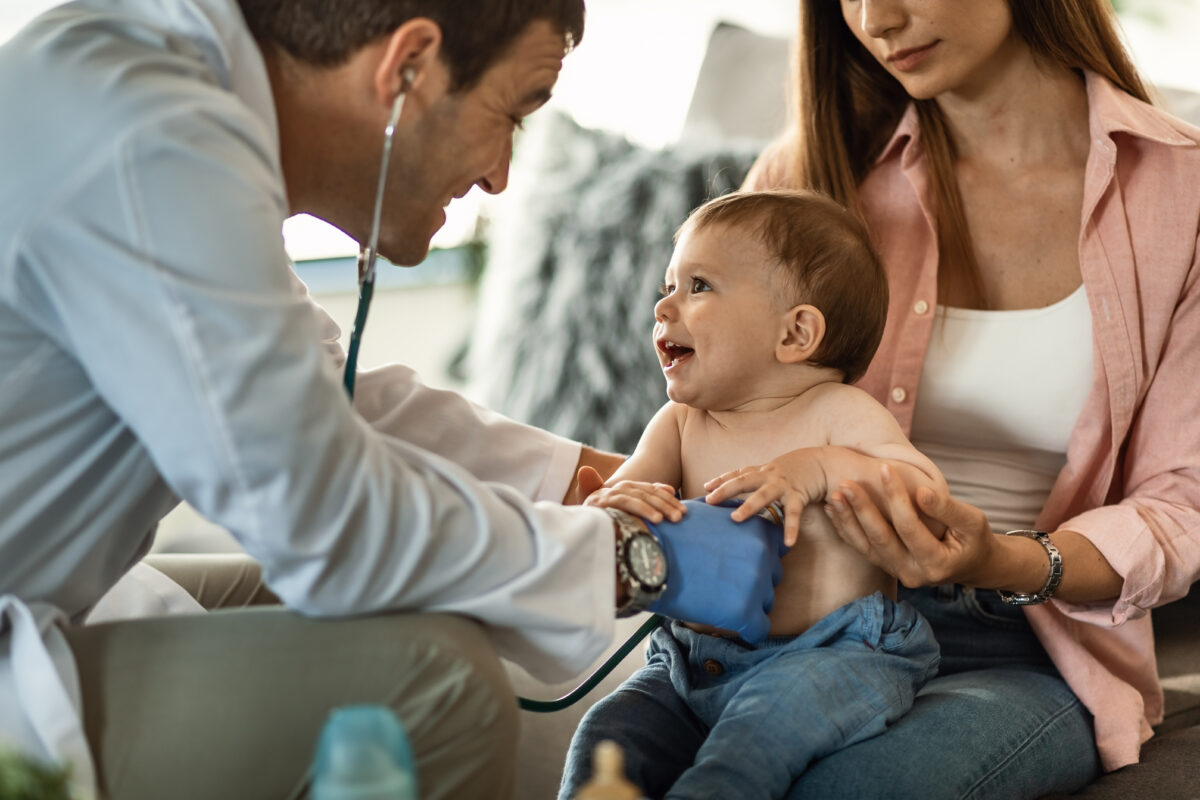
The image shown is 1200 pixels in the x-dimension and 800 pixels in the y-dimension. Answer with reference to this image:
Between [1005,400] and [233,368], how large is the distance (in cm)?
108

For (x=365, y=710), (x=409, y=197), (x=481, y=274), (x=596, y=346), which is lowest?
(x=481, y=274)

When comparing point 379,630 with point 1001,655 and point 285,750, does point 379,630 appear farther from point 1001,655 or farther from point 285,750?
point 1001,655

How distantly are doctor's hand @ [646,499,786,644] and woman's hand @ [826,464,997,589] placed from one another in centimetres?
10

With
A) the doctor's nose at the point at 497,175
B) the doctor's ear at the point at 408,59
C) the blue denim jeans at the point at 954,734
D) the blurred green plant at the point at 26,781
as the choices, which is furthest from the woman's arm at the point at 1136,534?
the blurred green plant at the point at 26,781

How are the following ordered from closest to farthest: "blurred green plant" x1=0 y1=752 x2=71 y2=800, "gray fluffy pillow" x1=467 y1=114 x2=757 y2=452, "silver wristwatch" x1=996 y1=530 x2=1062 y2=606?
"blurred green plant" x1=0 y1=752 x2=71 y2=800 < "silver wristwatch" x1=996 y1=530 x2=1062 y2=606 < "gray fluffy pillow" x1=467 y1=114 x2=757 y2=452

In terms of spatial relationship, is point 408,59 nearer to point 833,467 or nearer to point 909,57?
point 833,467

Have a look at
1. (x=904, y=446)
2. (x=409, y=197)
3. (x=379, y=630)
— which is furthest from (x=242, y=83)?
(x=904, y=446)

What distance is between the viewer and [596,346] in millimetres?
2133

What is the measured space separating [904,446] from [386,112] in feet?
2.14

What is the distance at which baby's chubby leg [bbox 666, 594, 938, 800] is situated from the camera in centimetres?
120

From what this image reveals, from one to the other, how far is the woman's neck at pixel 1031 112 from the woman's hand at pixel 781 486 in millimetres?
662

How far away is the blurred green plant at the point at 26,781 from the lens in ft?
2.12

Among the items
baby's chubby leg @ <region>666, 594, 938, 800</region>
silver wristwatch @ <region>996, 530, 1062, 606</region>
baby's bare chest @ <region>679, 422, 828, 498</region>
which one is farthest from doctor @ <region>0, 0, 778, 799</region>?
silver wristwatch @ <region>996, 530, 1062, 606</region>

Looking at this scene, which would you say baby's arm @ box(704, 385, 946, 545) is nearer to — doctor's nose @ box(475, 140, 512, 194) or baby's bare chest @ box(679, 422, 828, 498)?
baby's bare chest @ box(679, 422, 828, 498)
